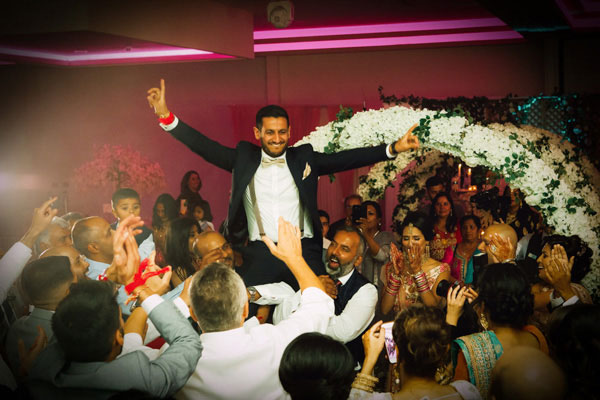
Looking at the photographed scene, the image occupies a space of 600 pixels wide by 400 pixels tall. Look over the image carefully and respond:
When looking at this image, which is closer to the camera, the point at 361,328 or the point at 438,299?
the point at 361,328

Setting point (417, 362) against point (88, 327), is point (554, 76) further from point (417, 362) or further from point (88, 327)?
point (88, 327)

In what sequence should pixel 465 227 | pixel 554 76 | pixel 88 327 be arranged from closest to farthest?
pixel 88 327
pixel 465 227
pixel 554 76

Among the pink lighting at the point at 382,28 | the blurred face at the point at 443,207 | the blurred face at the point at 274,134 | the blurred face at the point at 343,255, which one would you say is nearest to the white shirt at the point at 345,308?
the blurred face at the point at 343,255

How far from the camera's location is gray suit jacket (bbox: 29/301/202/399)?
2.32 meters

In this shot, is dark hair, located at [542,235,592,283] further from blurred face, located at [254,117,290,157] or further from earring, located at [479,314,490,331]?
blurred face, located at [254,117,290,157]

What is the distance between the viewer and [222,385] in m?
2.43

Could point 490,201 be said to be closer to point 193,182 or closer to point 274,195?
point 274,195

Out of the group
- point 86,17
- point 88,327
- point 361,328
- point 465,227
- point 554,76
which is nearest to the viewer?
point 88,327

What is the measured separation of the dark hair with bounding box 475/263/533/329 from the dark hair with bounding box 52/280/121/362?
187cm

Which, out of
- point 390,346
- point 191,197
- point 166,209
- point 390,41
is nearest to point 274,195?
point 390,346

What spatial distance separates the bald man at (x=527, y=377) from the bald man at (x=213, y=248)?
6.86 ft

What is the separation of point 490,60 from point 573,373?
7281mm

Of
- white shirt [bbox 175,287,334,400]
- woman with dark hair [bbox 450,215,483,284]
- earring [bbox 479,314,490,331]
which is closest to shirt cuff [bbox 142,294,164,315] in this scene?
white shirt [bbox 175,287,334,400]

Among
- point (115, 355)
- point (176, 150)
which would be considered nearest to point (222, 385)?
point (115, 355)
